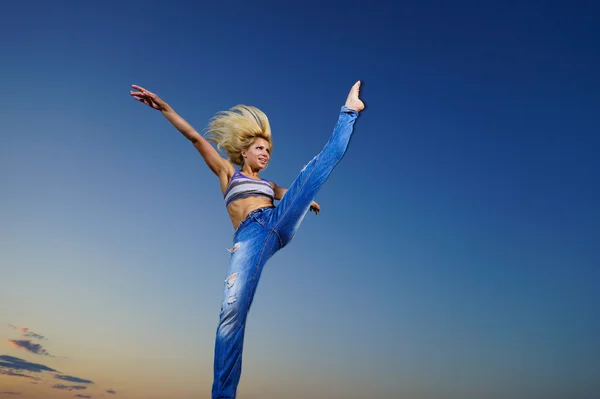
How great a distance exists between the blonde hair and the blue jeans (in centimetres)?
101

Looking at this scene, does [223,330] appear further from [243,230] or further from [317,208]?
[317,208]

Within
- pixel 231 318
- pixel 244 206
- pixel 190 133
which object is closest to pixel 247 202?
pixel 244 206

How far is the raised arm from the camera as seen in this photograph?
17.9ft

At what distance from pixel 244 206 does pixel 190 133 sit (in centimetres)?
91

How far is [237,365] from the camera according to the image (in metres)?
4.65

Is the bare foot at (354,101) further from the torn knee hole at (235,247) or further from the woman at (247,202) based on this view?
the torn knee hole at (235,247)

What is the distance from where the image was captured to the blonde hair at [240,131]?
5.79 m

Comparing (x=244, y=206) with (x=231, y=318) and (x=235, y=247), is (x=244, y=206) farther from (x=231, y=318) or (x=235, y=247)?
(x=231, y=318)

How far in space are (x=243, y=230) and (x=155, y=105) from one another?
4.99 ft

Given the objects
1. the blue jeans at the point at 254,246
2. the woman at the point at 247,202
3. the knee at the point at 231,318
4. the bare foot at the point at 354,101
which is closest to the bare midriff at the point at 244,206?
the woman at the point at 247,202

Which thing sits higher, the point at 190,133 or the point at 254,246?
the point at 190,133

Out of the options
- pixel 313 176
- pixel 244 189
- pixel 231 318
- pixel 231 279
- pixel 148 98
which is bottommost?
pixel 231 318

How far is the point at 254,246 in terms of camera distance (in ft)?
16.2

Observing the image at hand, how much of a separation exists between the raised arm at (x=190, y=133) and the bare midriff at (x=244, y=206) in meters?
0.42
